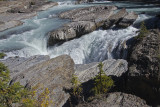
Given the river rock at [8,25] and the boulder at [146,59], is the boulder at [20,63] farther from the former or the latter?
the river rock at [8,25]

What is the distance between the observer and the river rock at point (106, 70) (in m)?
9.02

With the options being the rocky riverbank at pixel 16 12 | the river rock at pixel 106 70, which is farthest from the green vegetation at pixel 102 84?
the rocky riverbank at pixel 16 12

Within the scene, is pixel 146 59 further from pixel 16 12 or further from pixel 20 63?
pixel 16 12

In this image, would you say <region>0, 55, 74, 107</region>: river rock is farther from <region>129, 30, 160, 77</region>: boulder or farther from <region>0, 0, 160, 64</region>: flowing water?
<region>0, 0, 160, 64</region>: flowing water

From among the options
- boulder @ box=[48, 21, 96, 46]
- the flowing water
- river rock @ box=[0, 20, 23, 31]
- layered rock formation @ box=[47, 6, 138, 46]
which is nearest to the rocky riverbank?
river rock @ box=[0, 20, 23, 31]

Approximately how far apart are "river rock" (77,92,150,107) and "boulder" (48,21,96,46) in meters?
12.1

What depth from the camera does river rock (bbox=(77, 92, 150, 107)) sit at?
5180 mm

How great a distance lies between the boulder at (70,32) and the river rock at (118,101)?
12.1m

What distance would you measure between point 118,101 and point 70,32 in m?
12.6

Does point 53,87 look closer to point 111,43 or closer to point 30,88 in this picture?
point 30,88

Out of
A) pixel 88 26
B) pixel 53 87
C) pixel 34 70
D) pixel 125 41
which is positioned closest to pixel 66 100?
pixel 53 87

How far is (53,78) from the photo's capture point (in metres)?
8.94

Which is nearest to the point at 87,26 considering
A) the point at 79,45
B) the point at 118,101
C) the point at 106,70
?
the point at 79,45

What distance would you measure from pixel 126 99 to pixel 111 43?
32.6 feet
